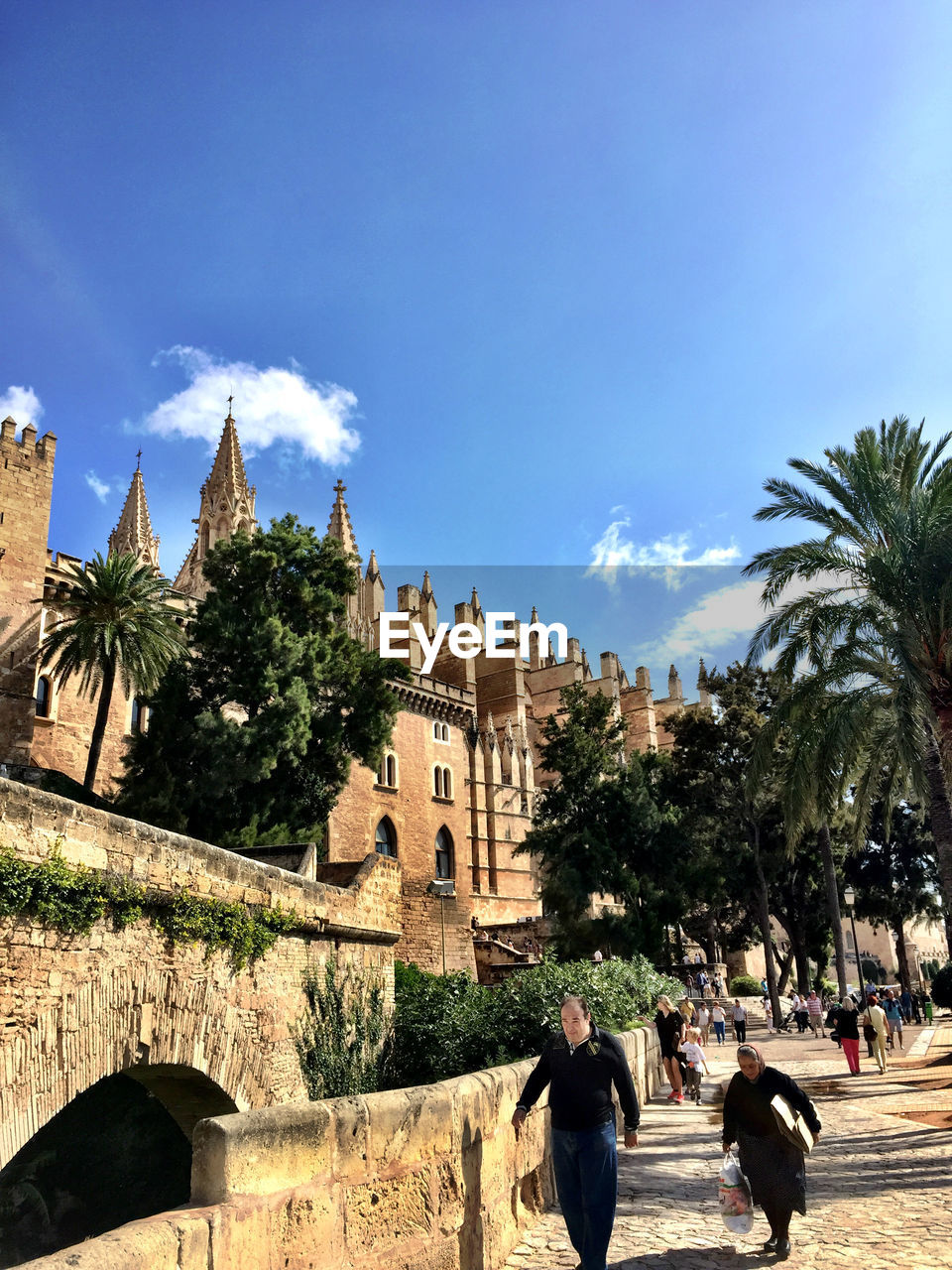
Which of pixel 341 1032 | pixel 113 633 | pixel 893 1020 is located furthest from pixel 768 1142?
pixel 893 1020

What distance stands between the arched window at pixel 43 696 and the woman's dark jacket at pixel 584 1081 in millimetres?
21900

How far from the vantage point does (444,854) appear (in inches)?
1516

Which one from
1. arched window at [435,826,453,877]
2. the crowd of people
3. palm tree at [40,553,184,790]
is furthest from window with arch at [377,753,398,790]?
the crowd of people

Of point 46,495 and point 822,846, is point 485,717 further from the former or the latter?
point 46,495

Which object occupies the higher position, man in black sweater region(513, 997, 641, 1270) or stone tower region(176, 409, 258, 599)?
stone tower region(176, 409, 258, 599)

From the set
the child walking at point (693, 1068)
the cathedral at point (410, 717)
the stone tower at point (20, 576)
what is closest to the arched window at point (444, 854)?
the cathedral at point (410, 717)

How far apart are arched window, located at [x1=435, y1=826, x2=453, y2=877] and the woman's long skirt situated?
33.0 m

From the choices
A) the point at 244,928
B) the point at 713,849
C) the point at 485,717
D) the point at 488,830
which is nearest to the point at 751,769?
the point at 244,928

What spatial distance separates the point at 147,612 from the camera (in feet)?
66.4

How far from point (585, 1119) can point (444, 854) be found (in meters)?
34.6

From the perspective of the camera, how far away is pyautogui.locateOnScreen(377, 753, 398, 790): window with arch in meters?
35.7

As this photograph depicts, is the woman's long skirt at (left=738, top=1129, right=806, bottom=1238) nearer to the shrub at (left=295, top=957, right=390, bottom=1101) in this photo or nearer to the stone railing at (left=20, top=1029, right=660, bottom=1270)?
the stone railing at (left=20, top=1029, right=660, bottom=1270)

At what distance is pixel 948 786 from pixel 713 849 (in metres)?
18.8

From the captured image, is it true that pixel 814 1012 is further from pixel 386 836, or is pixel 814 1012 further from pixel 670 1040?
pixel 386 836
